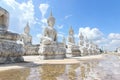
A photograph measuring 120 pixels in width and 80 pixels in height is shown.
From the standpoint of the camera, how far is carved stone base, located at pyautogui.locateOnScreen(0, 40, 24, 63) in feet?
23.7

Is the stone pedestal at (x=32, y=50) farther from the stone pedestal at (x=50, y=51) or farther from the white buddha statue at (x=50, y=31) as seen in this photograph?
the stone pedestal at (x=50, y=51)

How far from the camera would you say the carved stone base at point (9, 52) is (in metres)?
7.21

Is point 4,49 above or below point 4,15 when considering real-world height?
below

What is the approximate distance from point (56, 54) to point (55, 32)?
2.62 m

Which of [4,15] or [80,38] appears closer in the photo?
[4,15]

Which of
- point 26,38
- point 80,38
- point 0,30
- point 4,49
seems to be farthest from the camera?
point 80,38

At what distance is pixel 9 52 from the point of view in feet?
24.8

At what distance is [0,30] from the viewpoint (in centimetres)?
801

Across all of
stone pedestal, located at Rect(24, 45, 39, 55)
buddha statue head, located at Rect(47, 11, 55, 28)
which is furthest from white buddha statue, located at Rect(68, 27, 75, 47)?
buddha statue head, located at Rect(47, 11, 55, 28)

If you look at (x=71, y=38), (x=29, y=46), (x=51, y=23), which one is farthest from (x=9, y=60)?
(x=71, y=38)

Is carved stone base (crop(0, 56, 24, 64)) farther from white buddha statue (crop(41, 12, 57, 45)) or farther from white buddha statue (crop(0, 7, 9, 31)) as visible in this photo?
white buddha statue (crop(41, 12, 57, 45))

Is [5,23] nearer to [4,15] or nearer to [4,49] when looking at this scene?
[4,15]

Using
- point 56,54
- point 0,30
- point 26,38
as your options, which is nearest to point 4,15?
point 0,30

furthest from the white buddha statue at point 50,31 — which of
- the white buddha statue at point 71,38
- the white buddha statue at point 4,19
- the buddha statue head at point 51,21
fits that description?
the white buddha statue at point 71,38
